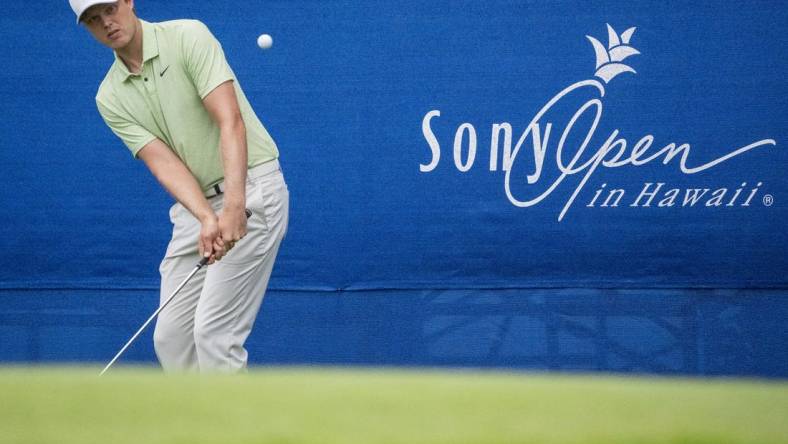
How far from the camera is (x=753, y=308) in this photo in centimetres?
493

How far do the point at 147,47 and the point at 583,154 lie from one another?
175 centimetres

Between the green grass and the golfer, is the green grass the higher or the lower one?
the lower one

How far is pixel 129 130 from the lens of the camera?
4.19 meters

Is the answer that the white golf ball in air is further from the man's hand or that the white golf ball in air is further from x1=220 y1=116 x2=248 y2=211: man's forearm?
the man's hand

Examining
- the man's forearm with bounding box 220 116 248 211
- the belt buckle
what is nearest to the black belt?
the belt buckle

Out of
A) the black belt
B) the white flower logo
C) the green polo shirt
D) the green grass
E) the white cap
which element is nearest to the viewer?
the green grass

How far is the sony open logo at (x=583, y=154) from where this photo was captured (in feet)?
16.2

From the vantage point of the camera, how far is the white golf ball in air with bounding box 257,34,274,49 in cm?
496

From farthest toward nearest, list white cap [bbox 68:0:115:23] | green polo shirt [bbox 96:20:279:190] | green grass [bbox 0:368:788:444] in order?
green polo shirt [bbox 96:20:279:190], white cap [bbox 68:0:115:23], green grass [bbox 0:368:788:444]

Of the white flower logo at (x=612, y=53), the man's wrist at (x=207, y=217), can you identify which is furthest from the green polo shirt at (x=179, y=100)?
the white flower logo at (x=612, y=53)

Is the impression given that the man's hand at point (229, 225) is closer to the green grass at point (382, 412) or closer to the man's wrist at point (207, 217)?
the man's wrist at point (207, 217)

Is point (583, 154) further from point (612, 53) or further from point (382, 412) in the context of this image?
point (382, 412)

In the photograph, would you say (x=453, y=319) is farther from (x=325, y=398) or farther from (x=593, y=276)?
(x=325, y=398)

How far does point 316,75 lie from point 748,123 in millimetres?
1633
